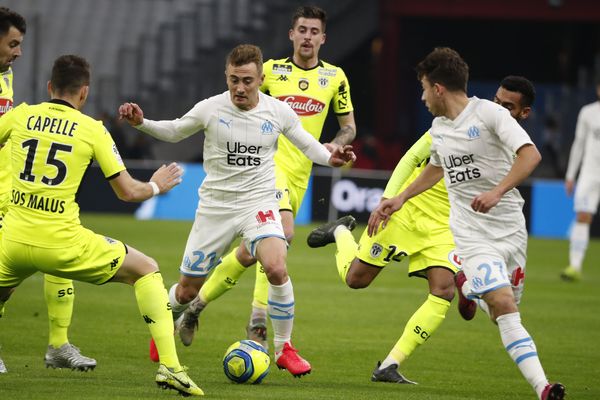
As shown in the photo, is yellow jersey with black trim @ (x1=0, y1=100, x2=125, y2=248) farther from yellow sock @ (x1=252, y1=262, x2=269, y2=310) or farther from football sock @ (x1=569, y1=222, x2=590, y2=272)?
football sock @ (x1=569, y1=222, x2=590, y2=272)

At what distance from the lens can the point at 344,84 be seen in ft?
33.8

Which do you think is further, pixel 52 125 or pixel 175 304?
pixel 175 304

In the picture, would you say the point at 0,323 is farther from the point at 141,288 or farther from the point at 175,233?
the point at 175,233

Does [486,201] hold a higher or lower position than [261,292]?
higher

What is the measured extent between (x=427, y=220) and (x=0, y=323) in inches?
162

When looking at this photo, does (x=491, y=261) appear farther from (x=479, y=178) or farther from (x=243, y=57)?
(x=243, y=57)

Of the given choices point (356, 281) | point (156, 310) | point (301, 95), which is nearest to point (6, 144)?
point (156, 310)

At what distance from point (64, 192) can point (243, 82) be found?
5.67 feet

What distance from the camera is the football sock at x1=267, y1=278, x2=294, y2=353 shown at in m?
8.42

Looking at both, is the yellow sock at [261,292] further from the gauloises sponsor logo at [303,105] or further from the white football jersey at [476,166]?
the white football jersey at [476,166]

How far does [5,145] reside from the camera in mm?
8766

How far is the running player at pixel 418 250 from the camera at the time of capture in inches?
332

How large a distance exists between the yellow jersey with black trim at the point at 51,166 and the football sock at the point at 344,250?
109 inches

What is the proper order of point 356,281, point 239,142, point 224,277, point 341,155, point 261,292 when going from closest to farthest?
1. point 341,155
2. point 239,142
3. point 356,281
4. point 224,277
5. point 261,292
